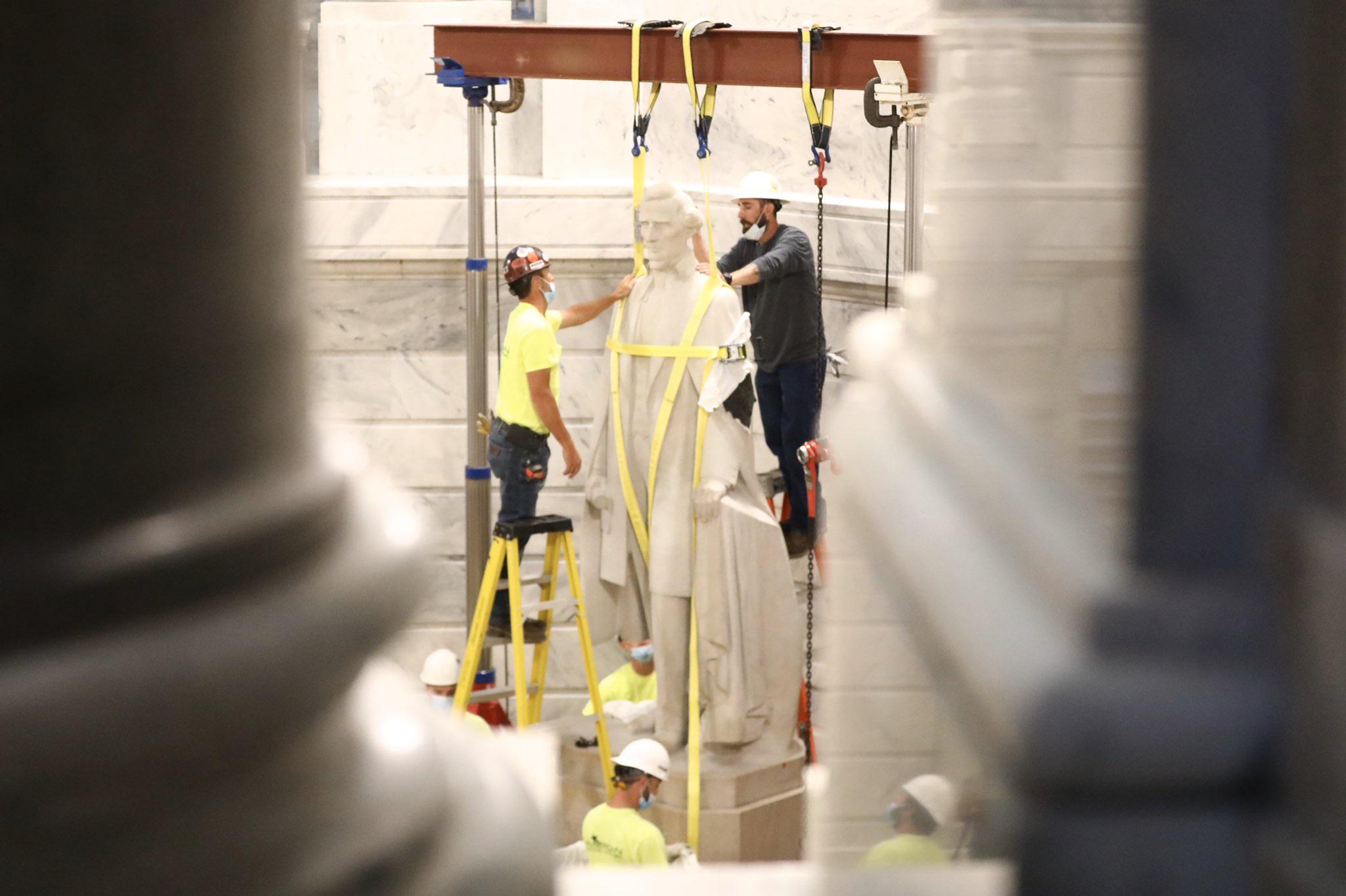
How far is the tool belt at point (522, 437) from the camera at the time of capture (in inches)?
338

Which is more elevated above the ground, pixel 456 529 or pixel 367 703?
pixel 367 703

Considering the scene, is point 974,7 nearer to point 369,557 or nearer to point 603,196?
point 369,557

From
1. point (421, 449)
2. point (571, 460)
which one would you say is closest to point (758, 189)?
point (571, 460)

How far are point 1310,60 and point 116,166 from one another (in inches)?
17.8

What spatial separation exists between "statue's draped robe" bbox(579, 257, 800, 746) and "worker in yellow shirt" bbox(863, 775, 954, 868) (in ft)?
21.4

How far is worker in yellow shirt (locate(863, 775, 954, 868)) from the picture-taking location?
3.59ft

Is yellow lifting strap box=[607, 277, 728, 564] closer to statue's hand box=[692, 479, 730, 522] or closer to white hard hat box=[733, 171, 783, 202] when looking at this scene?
statue's hand box=[692, 479, 730, 522]

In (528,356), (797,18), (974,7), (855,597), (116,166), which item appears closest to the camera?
(116,166)

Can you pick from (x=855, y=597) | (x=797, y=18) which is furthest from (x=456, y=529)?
(x=855, y=597)

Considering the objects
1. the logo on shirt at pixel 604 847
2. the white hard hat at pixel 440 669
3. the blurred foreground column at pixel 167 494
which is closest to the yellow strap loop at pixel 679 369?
the white hard hat at pixel 440 669

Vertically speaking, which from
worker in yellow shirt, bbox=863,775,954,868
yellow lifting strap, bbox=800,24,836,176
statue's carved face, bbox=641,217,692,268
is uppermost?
yellow lifting strap, bbox=800,24,836,176

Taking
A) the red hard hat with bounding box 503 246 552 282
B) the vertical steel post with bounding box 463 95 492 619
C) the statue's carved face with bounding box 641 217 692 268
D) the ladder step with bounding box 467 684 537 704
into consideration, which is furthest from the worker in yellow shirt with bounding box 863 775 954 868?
the vertical steel post with bounding box 463 95 492 619

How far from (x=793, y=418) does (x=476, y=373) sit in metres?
1.71

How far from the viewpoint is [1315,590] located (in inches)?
25.5
